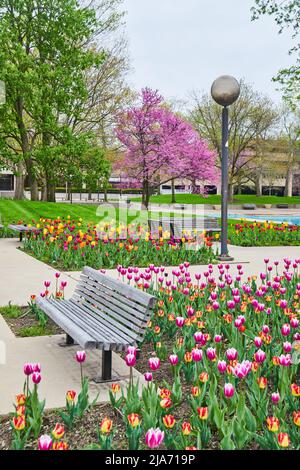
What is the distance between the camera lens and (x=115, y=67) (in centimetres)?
3078

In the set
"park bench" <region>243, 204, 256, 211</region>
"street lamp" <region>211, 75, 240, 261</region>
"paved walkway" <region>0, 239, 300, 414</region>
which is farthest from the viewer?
"park bench" <region>243, 204, 256, 211</region>

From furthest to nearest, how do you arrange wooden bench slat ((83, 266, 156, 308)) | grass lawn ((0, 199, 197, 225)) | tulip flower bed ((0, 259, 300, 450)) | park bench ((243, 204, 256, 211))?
park bench ((243, 204, 256, 211)) < grass lawn ((0, 199, 197, 225)) < wooden bench slat ((83, 266, 156, 308)) < tulip flower bed ((0, 259, 300, 450))

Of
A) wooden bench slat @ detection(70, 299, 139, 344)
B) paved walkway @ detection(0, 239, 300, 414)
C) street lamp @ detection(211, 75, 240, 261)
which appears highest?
street lamp @ detection(211, 75, 240, 261)

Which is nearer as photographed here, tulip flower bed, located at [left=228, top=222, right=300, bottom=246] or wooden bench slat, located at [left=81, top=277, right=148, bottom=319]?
wooden bench slat, located at [left=81, top=277, right=148, bottom=319]

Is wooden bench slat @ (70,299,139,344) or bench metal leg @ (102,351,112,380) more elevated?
wooden bench slat @ (70,299,139,344)

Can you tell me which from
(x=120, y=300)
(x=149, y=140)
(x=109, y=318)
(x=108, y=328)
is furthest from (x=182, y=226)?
(x=149, y=140)

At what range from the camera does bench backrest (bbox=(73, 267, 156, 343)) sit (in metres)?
4.29

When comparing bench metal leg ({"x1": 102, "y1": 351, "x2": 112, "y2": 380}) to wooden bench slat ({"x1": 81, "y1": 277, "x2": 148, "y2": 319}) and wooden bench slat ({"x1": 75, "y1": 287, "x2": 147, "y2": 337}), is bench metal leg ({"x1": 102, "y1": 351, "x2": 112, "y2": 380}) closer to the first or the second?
wooden bench slat ({"x1": 75, "y1": 287, "x2": 147, "y2": 337})

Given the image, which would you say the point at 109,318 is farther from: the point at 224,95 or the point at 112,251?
the point at 224,95

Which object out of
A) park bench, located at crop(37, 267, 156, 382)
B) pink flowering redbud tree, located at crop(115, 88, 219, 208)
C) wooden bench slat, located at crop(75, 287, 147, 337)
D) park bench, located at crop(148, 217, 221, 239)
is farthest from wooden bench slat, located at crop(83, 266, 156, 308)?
pink flowering redbud tree, located at crop(115, 88, 219, 208)

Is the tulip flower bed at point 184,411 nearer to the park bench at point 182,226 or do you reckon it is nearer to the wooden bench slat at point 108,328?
the wooden bench slat at point 108,328

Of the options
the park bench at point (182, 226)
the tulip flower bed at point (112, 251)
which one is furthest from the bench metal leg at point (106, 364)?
the park bench at point (182, 226)

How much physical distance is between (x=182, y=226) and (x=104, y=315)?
9.59 metres
